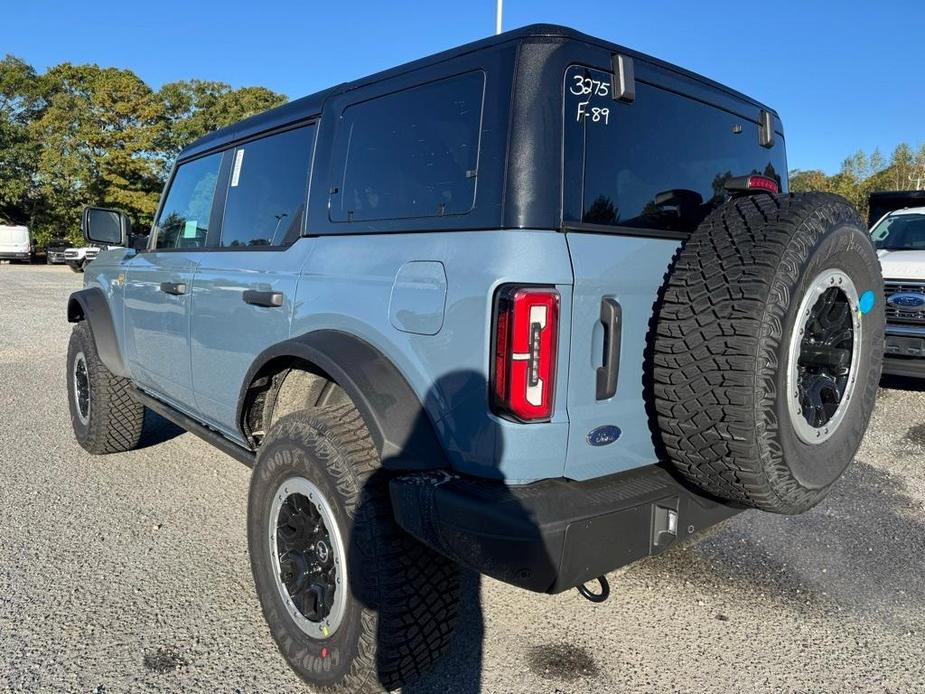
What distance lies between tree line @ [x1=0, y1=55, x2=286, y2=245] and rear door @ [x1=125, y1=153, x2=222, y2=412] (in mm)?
28338

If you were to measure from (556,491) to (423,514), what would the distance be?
0.38m

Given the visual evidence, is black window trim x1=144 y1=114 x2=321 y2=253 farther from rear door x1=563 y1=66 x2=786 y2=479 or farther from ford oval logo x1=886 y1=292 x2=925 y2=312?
ford oval logo x1=886 y1=292 x2=925 y2=312

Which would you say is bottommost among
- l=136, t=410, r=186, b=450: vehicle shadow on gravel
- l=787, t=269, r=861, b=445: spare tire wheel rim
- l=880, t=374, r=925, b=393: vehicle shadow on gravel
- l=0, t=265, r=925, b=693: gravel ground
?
l=0, t=265, r=925, b=693: gravel ground

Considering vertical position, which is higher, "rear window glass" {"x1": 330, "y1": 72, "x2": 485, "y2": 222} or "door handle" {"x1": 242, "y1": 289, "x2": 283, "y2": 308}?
"rear window glass" {"x1": 330, "y1": 72, "x2": 485, "y2": 222}

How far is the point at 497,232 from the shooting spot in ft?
6.48

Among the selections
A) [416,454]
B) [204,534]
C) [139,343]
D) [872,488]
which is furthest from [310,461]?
[872,488]

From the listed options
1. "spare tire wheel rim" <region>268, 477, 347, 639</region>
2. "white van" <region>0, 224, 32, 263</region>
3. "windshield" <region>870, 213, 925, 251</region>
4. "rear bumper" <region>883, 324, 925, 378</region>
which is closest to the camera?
"spare tire wheel rim" <region>268, 477, 347, 639</region>

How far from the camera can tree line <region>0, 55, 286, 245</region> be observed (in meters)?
30.1

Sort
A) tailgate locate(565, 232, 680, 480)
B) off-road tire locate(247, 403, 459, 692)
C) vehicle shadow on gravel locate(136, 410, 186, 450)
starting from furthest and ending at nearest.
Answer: vehicle shadow on gravel locate(136, 410, 186, 450) < off-road tire locate(247, 403, 459, 692) < tailgate locate(565, 232, 680, 480)

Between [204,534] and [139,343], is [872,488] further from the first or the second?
[139,343]

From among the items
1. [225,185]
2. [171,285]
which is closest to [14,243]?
[171,285]

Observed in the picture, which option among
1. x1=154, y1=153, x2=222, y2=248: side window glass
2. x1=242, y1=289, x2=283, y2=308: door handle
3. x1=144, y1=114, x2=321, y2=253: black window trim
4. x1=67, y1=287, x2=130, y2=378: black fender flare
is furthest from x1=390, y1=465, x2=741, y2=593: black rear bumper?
x1=67, y1=287, x2=130, y2=378: black fender flare

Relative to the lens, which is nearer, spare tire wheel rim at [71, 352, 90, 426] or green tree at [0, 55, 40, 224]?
spare tire wheel rim at [71, 352, 90, 426]

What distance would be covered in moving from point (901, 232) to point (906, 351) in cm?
184
